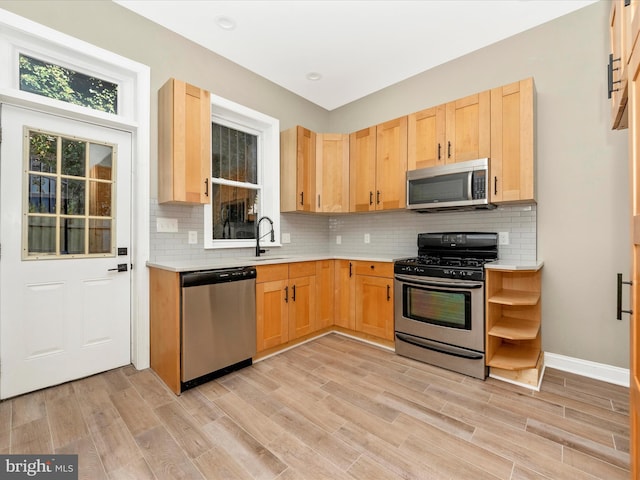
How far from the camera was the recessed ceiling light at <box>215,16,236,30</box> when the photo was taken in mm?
2691

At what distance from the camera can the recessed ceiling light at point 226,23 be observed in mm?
2691

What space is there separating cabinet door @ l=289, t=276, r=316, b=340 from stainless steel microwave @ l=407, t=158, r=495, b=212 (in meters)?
1.34

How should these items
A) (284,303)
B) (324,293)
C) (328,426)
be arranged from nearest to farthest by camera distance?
(328,426)
(284,303)
(324,293)

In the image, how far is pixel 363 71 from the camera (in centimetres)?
352

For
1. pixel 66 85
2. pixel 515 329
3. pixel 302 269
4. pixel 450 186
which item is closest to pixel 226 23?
pixel 66 85

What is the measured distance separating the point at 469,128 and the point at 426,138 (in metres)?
0.41

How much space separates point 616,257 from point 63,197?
4337 millimetres

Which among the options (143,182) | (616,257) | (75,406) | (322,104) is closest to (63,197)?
(143,182)

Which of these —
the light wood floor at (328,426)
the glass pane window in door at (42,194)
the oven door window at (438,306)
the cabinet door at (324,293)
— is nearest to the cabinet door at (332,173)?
the cabinet door at (324,293)

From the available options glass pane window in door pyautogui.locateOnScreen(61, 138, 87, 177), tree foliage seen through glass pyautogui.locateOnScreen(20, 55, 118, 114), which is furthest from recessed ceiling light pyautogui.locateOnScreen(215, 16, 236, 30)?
glass pane window in door pyautogui.locateOnScreen(61, 138, 87, 177)

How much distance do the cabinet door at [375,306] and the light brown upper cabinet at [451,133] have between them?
1.27 metres

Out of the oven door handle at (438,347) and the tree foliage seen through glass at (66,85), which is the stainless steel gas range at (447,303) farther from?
the tree foliage seen through glass at (66,85)

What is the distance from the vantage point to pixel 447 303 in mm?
2633

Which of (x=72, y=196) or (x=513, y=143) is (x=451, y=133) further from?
(x=72, y=196)
